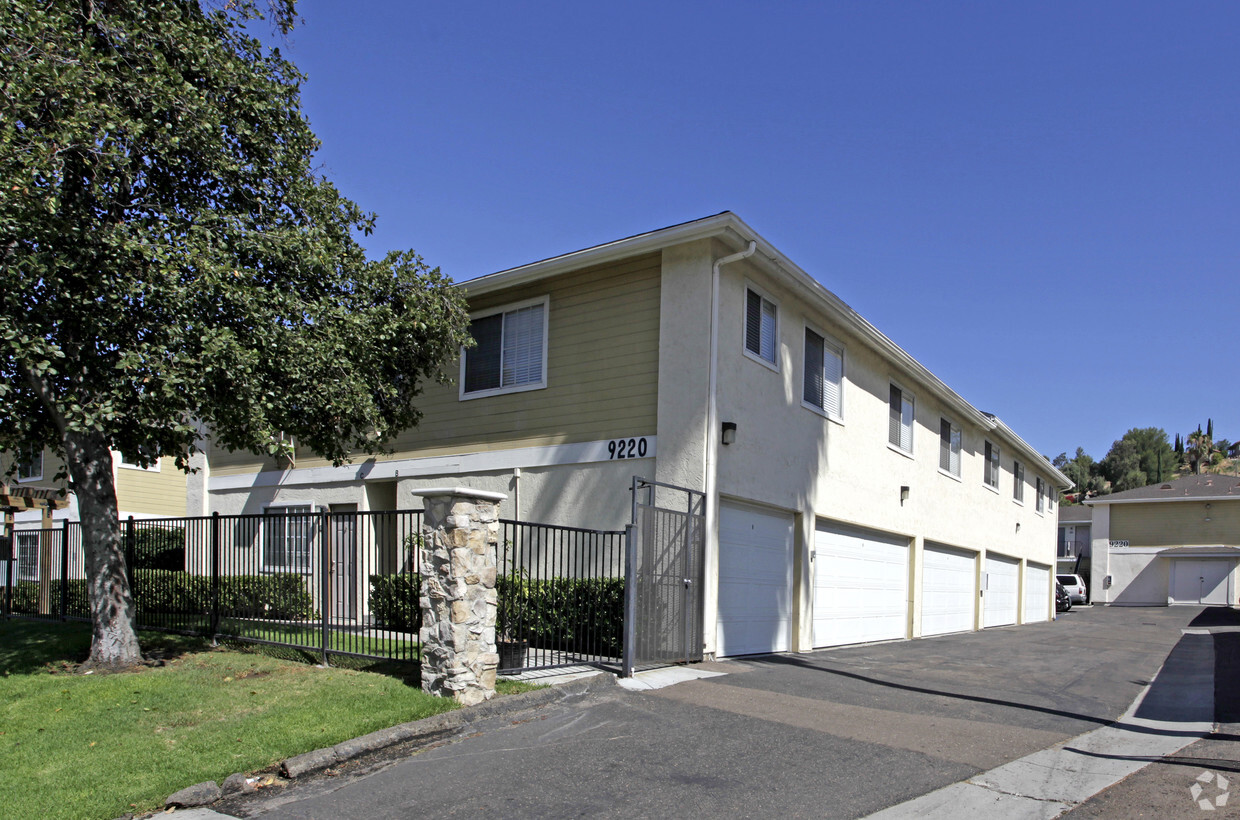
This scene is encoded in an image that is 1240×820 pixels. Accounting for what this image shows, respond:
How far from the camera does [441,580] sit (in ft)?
27.7

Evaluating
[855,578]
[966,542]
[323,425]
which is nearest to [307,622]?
[323,425]

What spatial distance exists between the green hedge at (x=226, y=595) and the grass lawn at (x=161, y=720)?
0.60 metres

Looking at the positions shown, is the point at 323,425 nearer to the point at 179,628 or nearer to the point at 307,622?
the point at 307,622

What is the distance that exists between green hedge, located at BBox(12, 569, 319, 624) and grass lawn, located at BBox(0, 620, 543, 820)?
0.60 m

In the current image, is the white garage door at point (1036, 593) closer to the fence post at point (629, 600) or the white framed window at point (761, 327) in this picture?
the white framed window at point (761, 327)

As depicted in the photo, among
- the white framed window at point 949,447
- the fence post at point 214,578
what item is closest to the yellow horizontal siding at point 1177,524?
the white framed window at point 949,447

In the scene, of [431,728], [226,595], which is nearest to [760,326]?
[431,728]

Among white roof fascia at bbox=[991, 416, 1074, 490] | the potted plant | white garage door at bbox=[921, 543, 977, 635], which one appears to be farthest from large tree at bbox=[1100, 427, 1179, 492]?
the potted plant

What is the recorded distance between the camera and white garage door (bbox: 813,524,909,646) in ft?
50.5

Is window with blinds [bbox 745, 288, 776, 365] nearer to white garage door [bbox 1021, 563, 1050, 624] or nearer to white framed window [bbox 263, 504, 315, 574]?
white framed window [bbox 263, 504, 315, 574]

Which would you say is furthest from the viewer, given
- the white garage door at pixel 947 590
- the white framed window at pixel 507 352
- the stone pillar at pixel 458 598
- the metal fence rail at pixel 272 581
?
the white garage door at pixel 947 590

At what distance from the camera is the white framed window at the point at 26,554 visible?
15438mm

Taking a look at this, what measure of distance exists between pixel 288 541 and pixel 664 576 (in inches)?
179

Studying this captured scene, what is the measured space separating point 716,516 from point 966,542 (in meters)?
13.2
